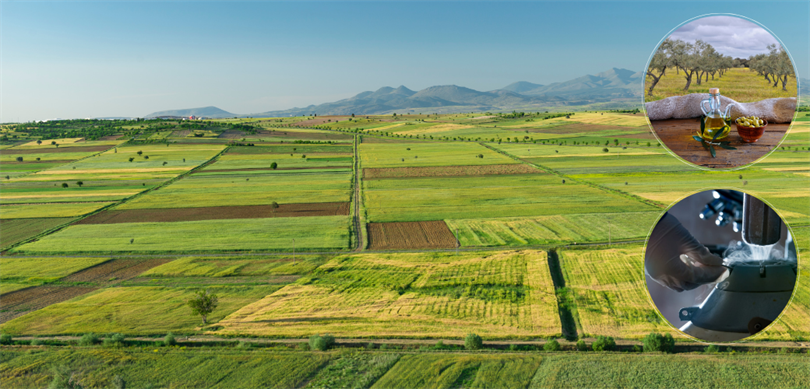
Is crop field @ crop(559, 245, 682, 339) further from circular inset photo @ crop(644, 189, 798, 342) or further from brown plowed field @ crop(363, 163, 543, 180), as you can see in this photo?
brown plowed field @ crop(363, 163, 543, 180)

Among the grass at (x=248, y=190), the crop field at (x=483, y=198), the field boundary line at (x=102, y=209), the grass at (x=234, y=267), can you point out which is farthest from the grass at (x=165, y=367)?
the grass at (x=248, y=190)

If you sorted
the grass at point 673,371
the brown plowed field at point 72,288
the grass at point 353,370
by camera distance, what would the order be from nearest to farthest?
the grass at point 673,371 → the grass at point 353,370 → the brown plowed field at point 72,288

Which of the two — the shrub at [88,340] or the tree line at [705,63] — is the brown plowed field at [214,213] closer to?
the shrub at [88,340]

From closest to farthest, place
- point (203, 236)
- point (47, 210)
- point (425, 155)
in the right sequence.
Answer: point (203, 236), point (47, 210), point (425, 155)

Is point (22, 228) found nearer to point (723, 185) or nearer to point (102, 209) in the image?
point (102, 209)

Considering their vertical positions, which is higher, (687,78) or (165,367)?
(687,78)

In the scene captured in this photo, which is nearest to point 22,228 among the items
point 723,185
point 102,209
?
point 102,209

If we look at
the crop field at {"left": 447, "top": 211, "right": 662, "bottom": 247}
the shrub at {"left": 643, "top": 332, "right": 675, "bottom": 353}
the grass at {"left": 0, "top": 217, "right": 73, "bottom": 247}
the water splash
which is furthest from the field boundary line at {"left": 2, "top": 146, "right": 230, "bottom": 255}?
the water splash
